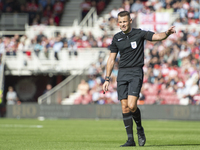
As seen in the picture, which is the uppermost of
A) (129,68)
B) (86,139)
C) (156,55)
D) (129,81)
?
(129,68)

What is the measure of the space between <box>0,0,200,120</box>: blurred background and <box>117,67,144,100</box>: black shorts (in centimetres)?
1233

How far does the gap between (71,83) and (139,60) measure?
15.7 meters

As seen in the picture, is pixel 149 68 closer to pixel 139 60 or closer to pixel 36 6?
pixel 36 6

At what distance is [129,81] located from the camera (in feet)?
26.2

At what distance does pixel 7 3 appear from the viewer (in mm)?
29922

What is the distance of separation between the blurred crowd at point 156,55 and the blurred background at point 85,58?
0.05 m

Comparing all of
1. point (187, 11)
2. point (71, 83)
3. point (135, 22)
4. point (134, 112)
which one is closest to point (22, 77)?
point (71, 83)

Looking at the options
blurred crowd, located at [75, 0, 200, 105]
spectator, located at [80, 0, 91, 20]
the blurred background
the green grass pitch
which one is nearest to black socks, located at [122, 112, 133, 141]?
the green grass pitch

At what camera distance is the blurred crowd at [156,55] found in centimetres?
2084

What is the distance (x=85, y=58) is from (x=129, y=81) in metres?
16.7

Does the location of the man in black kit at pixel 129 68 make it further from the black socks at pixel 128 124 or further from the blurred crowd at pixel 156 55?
the blurred crowd at pixel 156 55

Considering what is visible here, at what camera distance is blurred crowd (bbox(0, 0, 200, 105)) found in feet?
68.4

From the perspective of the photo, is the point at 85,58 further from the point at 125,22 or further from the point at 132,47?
the point at 125,22

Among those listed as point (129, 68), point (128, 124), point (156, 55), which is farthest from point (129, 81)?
point (156, 55)
